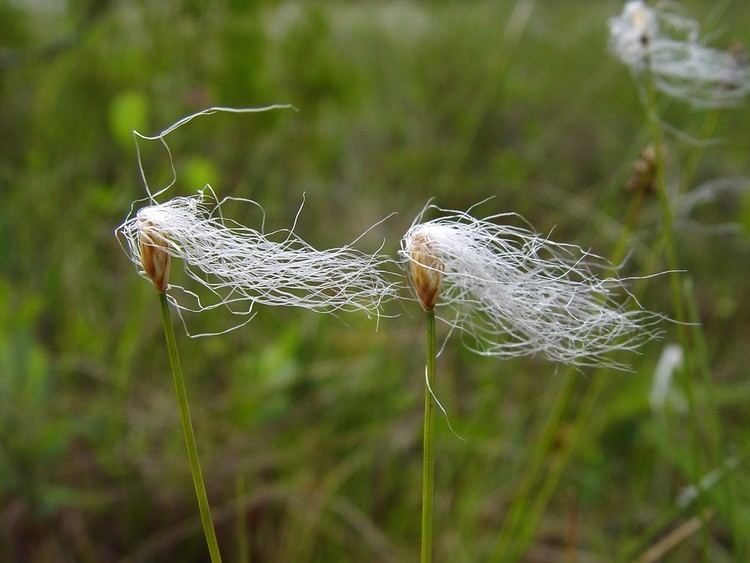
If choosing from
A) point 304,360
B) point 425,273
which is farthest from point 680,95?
point 304,360

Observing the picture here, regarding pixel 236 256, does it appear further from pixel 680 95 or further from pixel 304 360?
pixel 304 360

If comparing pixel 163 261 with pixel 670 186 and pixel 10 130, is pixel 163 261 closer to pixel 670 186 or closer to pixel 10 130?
pixel 670 186

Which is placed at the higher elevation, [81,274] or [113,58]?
[113,58]

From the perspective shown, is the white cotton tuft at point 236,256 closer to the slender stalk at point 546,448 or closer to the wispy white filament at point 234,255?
the wispy white filament at point 234,255

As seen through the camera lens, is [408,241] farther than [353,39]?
No

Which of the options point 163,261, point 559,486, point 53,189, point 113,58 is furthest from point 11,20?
point 163,261

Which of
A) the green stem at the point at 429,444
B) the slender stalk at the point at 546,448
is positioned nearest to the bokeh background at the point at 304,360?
the slender stalk at the point at 546,448
